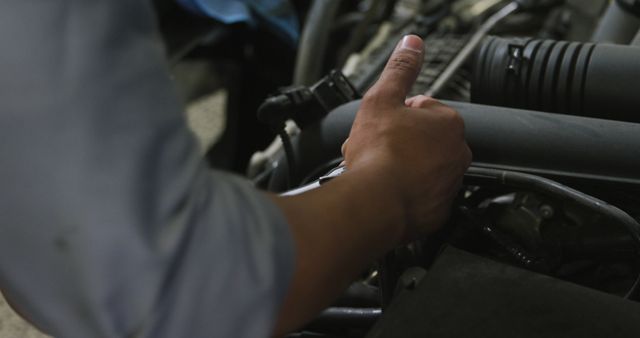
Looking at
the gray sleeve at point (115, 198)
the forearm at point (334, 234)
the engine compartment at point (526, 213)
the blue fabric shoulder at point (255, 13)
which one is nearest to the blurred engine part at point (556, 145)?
the engine compartment at point (526, 213)

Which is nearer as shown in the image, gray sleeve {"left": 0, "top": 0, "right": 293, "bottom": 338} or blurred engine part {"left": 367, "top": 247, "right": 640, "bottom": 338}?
gray sleeve {"left": 0, "top": 0, "right": 293, "bottom": 338}

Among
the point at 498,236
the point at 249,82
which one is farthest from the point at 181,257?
the point at 249,82

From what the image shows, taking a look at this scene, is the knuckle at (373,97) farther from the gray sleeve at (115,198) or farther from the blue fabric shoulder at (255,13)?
the blue fabric shoulder at (255,13)

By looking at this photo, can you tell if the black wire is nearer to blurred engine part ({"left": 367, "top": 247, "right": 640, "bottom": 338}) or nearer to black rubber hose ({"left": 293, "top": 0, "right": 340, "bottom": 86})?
blurred engine part ({"left": 367, "top": 247, "right": 640, "bottom": 338})

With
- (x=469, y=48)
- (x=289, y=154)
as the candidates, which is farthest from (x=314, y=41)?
(x=289, y=154)

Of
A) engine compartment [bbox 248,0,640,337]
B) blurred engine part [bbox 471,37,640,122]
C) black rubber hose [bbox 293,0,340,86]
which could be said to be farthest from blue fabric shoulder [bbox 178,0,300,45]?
blurred engine part [bbox 471,37,640,122]

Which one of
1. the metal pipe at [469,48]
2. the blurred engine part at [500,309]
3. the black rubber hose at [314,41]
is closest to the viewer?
the blurred engine part at [500,309]

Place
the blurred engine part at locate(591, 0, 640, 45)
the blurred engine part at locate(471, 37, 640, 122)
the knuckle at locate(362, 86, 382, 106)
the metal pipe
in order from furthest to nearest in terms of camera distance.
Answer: the metal pipe → the blurred engine part at locate(591, 0, 640, 45) → the blurred engine part at locate(471, 37, 640, 122) → the knuckle at locate(362, 86, 382, 106)

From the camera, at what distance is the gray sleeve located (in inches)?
16.9

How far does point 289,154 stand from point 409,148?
0.32 m

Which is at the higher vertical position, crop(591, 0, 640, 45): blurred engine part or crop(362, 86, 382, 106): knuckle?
crop(362, 86, 382, 106): knuckle

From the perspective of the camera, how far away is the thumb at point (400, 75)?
68cm

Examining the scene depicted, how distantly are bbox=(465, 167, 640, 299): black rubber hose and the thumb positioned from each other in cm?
13

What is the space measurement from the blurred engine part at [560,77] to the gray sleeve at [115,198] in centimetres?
51
